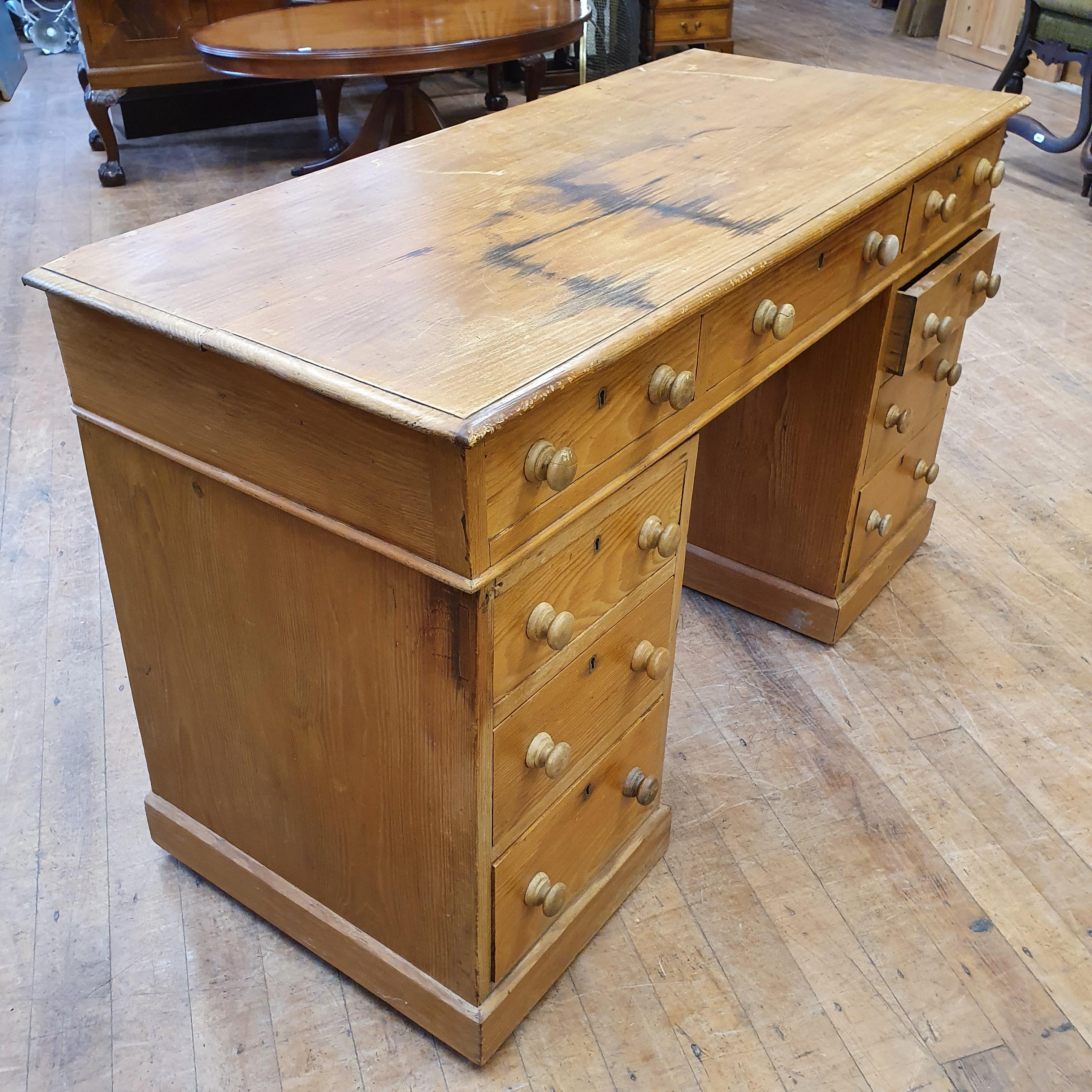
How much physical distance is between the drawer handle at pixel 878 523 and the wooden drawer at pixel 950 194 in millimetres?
467

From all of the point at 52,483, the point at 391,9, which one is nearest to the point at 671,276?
the point at 52,483

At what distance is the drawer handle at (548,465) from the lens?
3.03ft

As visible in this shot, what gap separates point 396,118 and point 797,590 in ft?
9.08

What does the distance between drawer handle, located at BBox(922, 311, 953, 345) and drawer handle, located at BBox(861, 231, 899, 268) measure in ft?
0.91

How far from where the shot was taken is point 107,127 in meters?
4.06

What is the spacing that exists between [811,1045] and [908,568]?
1085 mm

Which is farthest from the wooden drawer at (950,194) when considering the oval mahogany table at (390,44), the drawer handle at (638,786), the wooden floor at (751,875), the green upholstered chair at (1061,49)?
the green upholstered chair at (1061,49)

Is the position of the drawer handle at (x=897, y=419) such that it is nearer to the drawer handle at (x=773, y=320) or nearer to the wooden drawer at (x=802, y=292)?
the wooden drawer at (x=802, y=292)

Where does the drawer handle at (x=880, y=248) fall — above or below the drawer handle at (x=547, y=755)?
above

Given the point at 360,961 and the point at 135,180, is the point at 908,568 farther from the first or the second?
the point at 135,180

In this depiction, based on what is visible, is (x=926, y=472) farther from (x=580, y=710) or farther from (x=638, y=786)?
(x=580, y=710)

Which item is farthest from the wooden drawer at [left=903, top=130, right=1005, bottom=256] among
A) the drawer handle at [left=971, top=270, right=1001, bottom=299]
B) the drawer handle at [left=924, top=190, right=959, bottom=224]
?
the drawer handle at [left=971, top=270, right=1001, bottom=299]

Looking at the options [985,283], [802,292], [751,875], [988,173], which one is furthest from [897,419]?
[751,875]

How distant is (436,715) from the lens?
104 cm
